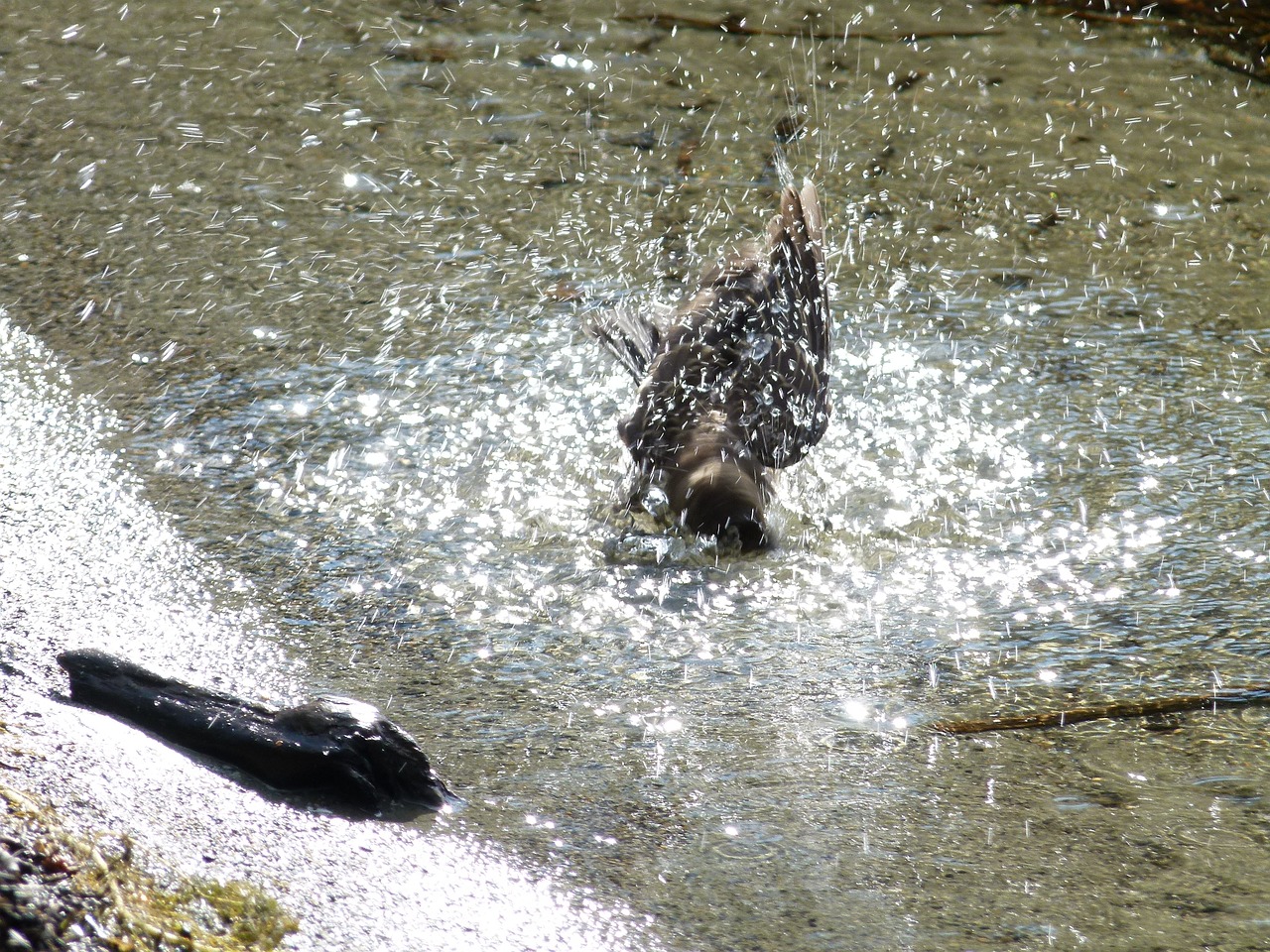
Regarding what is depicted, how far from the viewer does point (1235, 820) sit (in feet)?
8.79

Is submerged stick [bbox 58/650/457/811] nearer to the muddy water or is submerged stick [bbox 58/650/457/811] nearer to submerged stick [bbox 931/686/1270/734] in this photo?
the muddy water

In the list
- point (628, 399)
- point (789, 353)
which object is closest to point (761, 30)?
point (789, 353)

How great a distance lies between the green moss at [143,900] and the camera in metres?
1.86

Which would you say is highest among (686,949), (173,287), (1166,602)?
(686,949)

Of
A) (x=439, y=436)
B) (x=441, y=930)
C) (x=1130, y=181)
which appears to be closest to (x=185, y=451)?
(x=439, y=436)

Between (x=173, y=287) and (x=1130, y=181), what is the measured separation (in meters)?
4.37

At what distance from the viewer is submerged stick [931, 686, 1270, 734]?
3.06m

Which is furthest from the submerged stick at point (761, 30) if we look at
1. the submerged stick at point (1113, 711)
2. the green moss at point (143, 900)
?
the green moss at point (143, 900)

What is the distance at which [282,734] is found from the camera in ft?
8.50

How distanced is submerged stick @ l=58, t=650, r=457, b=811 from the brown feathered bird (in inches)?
70.8

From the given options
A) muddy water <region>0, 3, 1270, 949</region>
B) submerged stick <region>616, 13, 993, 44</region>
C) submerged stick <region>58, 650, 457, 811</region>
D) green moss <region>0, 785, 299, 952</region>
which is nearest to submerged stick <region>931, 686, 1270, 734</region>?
muddy water <region>0, 3, 1270, 949</region>

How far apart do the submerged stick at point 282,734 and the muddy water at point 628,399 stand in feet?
0.44

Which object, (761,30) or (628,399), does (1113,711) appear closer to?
(628,399)

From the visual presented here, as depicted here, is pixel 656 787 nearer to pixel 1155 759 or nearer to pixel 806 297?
pixel 1155 759
